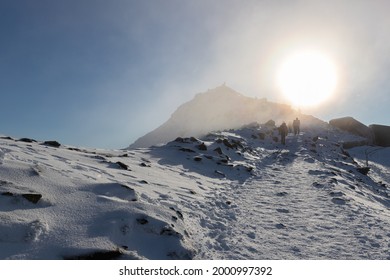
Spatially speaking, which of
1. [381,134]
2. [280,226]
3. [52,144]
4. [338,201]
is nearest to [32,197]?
[280,226]

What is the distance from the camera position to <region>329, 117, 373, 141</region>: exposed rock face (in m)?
57.5

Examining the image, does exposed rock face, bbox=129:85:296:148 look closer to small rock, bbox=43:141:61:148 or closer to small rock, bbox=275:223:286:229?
small rock, bbox=43:141:61:148

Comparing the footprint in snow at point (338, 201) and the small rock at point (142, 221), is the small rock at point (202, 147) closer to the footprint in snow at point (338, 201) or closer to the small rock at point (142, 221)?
the footprint in snow at point (338, 201)

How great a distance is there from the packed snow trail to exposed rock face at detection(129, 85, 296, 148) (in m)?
55.3

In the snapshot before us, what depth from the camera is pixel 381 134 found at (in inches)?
2355

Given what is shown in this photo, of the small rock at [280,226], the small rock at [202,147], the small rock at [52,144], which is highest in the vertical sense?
the small rock at [202,147]

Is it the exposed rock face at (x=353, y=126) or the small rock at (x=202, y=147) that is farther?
the exposed rock face at (x=353, y=126)

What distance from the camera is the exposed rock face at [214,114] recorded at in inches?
3508

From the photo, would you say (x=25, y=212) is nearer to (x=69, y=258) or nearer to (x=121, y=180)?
(x=69, y=258)

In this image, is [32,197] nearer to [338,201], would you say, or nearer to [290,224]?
[290,224]

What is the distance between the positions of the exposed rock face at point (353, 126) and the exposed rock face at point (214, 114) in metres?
10.5

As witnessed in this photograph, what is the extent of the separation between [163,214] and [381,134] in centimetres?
6040

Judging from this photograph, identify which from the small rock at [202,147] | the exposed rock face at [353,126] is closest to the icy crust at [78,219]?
the small rock at [202,147]

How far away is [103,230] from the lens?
8.18m
